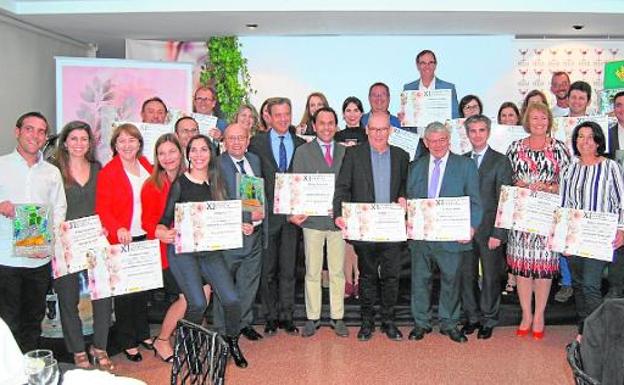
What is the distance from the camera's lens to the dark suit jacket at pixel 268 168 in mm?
5121

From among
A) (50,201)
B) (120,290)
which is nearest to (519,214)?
(120,290)

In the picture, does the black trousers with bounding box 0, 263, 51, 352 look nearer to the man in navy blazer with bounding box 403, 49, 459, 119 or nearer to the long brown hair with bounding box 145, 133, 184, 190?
the long brown hair with bounding box 145, 133, 184, 190

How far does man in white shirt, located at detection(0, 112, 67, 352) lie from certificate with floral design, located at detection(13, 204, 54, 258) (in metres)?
0.04

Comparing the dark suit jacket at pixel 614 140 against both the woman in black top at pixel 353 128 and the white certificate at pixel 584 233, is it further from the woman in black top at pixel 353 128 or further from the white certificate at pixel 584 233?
the woman in black top at pixel 353 128

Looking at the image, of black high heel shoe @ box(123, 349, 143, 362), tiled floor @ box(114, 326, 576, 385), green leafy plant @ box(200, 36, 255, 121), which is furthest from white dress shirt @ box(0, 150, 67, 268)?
green leafy plant @ box(200, 36, 255, 121)

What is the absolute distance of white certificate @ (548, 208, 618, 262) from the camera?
462 cm

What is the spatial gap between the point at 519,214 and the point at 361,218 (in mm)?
1198

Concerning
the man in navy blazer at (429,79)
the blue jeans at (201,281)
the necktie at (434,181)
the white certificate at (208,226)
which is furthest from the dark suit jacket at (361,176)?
the man in navy blazer at (429,79)

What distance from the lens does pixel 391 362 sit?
4.75 meters

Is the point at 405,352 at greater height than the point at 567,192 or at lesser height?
lesser

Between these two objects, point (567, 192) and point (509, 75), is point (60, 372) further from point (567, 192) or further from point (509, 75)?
point (509, 75)

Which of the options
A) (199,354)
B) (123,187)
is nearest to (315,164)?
(123,187)

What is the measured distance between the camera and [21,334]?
4.28m

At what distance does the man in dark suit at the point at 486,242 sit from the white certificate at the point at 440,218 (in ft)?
1.06
